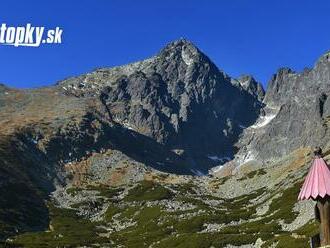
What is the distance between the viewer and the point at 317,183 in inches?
635

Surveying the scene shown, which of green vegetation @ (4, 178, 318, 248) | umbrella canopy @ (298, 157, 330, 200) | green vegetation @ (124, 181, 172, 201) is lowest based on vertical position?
umbrella canopy @ (298, 157, 330, 200)

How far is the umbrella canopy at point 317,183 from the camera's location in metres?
16.0

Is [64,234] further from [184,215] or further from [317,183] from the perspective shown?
[317,183]

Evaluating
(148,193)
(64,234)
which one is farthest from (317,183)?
(148,193)

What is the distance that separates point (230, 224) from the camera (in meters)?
96.8

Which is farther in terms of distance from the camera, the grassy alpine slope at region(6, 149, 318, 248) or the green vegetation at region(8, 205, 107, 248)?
the green vegetation at region(8, 205, 107, 248)

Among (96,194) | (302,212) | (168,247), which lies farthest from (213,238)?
(96,194)

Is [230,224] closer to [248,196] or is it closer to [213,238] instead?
[213,238]

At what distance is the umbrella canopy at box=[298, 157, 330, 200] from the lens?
16.0 m

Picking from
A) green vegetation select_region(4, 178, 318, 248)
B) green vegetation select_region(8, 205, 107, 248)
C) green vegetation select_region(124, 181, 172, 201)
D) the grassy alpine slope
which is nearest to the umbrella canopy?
green vegetation select_region(4, 178, 318, 248)

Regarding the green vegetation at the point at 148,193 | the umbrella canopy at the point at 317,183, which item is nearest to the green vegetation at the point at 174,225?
the green vegetation at the point at 148,193

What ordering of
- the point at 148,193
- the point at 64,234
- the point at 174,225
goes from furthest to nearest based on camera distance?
the point at 148,193, the point at 64,234, the point at 174,225

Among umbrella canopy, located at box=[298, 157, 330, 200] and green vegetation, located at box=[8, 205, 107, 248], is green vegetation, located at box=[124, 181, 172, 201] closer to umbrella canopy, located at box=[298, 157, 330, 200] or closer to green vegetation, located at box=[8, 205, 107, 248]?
green vegetation, located at box=[8, 205, 107, 248]

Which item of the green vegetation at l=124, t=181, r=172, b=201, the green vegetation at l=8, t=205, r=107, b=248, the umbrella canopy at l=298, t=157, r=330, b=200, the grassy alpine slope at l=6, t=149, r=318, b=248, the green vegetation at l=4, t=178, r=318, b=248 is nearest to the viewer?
the umbrella canopy at l=298, t=157, r=330, b=200
